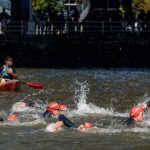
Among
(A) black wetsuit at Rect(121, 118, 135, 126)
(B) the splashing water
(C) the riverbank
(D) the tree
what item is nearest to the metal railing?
(C) the riverbank

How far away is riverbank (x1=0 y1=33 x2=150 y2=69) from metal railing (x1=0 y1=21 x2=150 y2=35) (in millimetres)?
319

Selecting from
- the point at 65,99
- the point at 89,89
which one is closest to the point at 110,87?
the point at 89,89

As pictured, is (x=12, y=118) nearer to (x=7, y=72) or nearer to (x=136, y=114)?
(x=136, y=114)

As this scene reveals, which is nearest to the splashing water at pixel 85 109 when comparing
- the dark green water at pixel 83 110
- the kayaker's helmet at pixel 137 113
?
the dark green water at pixel 83 110

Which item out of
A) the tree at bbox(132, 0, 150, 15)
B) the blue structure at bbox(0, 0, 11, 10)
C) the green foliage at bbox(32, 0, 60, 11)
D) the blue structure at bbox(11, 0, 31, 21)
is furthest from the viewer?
the green foliage at bbox(32, 0, 60, 11)

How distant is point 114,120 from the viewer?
58.2ft

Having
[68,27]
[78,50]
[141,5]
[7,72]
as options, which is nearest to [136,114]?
[7,72]

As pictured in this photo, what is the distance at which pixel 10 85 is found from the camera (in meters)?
24.6

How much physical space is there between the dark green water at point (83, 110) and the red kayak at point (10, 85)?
0.78 ft

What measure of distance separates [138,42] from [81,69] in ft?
13.8

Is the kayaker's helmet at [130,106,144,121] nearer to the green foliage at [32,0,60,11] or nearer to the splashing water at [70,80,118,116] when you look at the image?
the splashing water at [70,80,118,116]

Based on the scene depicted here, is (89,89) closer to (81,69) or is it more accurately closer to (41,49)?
(81,69)

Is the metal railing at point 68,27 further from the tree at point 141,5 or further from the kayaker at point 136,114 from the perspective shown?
the kayaker at point 136,114

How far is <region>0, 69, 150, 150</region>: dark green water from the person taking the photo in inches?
589
